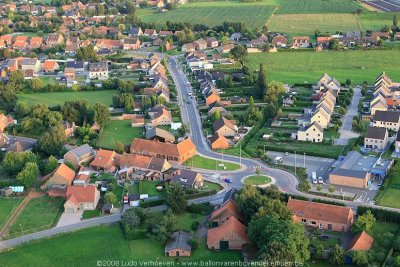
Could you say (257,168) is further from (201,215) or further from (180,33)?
(180,33)

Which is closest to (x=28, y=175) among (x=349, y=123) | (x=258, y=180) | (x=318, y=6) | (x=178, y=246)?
(x=178, y=246)

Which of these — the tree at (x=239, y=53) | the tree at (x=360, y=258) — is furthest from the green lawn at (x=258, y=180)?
the tree at (x=239, y=53)

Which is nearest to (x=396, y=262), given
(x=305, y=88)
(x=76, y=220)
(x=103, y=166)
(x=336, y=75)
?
(x=76, y=220)

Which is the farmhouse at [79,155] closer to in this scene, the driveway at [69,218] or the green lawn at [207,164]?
the driveway at [69,218]

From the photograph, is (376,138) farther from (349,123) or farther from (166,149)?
(166,149)

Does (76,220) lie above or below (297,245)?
below
